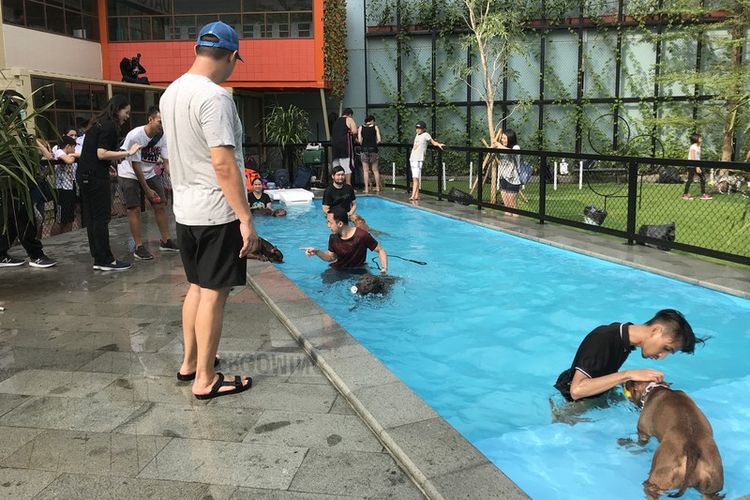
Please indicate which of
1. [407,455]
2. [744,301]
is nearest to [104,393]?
[407,455]

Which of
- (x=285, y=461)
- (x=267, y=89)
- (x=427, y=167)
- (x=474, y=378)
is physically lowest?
(x=474, y=378)

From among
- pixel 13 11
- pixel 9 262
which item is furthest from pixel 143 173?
pixel 13 11

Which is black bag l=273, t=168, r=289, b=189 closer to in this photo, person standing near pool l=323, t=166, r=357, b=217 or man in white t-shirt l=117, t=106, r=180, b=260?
person standing near pool l=323, t=166, r=357, b=217

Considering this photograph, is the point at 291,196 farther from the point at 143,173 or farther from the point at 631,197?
the point at 631,197

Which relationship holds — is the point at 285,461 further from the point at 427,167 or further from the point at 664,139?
the point at 664,139

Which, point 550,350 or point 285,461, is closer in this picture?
point 285,461

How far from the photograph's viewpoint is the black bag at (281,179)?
15656mm

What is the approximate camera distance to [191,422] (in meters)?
3.40

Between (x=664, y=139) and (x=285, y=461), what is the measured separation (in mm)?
19776

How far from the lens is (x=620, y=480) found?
137 inches

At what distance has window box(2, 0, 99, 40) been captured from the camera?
15.3m

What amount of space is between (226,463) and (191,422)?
0.51 meters

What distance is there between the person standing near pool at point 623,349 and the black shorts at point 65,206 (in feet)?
26.2

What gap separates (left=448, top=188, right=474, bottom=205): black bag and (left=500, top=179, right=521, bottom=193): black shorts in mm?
997
